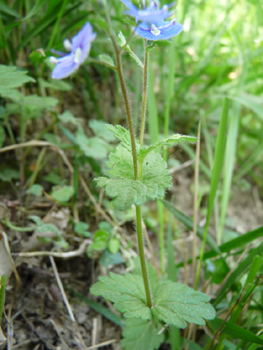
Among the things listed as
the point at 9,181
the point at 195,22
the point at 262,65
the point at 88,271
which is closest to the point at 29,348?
the point at 88,271

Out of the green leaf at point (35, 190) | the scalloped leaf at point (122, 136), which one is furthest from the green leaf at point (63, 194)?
the scalloped leaf at point (122, 136)

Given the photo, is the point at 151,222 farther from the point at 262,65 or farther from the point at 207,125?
the point at 262,65

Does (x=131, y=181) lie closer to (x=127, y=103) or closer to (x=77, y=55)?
(x=127, y=103)

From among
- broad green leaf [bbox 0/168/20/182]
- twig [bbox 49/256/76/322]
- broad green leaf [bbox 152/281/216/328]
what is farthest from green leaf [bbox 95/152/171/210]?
broad green leaf [bbox 0/168/20/182]

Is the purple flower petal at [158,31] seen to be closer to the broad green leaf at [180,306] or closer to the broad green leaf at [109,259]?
the broad green leaf at [180,306]

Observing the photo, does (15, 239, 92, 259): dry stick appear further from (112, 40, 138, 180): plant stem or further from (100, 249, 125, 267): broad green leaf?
(112, 40, 138, 180): plant stem

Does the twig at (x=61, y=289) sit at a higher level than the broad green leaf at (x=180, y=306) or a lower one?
lower
